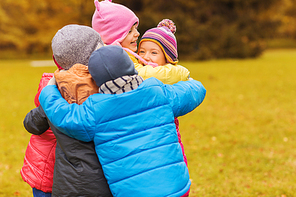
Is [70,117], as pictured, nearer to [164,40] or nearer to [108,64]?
[108,64]

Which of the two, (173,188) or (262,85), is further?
(262,85)

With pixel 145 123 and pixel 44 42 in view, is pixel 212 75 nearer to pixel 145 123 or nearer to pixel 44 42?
pixel 145 123

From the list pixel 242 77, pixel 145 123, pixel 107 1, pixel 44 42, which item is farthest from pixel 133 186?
pixel 44 42

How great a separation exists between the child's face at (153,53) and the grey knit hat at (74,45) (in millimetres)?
519

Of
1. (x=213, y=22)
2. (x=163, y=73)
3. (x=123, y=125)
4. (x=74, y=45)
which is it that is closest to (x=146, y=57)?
(x=163, y=73)

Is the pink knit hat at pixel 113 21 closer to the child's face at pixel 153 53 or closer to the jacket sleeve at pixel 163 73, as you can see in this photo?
the child's face at pixel 153 53

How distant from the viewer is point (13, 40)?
32.4 metres

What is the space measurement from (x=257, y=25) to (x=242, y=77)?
1280 centimetres

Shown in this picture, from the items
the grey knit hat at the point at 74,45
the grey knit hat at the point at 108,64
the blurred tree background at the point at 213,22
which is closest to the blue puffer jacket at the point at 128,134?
the grey knit hat at the point at 108,64

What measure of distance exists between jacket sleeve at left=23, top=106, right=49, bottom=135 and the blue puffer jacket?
274mm

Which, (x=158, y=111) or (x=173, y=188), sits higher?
(x=158, y=111)

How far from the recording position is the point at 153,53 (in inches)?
91.9

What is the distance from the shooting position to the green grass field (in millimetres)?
4391

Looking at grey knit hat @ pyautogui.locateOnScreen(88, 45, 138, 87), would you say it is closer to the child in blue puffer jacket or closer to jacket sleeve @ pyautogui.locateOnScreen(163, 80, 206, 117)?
the child in blue puffer jacket
